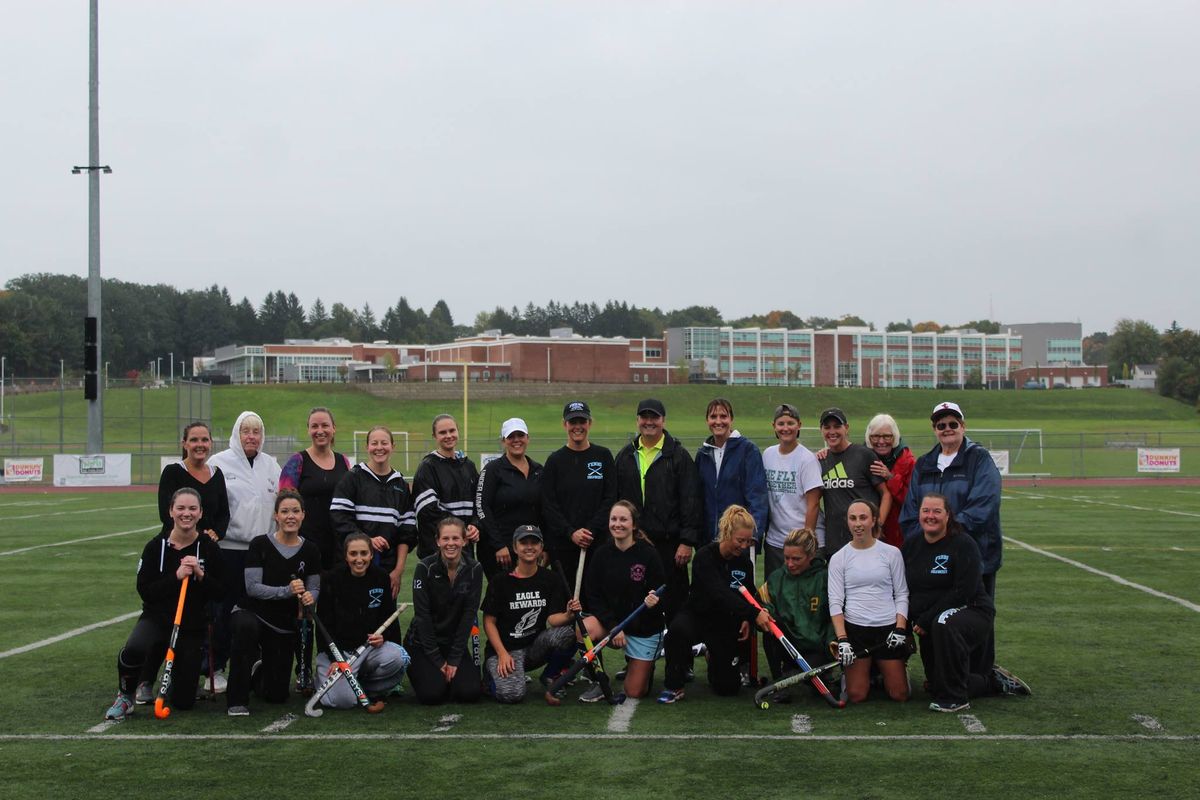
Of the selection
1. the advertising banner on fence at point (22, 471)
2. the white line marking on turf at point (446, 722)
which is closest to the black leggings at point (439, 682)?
the white line marking on turf at point (446, 722)

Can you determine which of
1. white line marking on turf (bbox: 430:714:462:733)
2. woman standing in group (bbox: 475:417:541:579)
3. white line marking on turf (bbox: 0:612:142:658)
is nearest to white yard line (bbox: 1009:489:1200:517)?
woman standing in group (bbox: 475:417:541:579)

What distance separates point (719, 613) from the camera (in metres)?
7.32

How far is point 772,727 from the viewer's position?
6.59 metres

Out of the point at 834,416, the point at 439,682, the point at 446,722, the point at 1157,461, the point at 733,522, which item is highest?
the point at 834,416

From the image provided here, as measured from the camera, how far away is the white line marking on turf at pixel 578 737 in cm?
627

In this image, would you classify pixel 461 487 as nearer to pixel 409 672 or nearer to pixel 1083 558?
pixel 409 672

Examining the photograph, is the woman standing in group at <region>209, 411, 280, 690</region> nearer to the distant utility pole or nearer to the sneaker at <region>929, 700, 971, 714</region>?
the sneaker at <region>929, 700, 971, 714</region>

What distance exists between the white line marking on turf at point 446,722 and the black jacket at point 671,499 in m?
1.77

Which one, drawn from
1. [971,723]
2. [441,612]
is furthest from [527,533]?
[971,723]

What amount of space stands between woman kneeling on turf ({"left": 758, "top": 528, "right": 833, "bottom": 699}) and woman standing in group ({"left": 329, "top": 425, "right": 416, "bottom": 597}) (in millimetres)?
2364

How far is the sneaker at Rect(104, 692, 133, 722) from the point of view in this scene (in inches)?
269

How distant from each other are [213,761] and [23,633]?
188 inches

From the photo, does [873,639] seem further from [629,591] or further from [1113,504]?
[1113,504]

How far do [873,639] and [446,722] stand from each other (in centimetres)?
254
